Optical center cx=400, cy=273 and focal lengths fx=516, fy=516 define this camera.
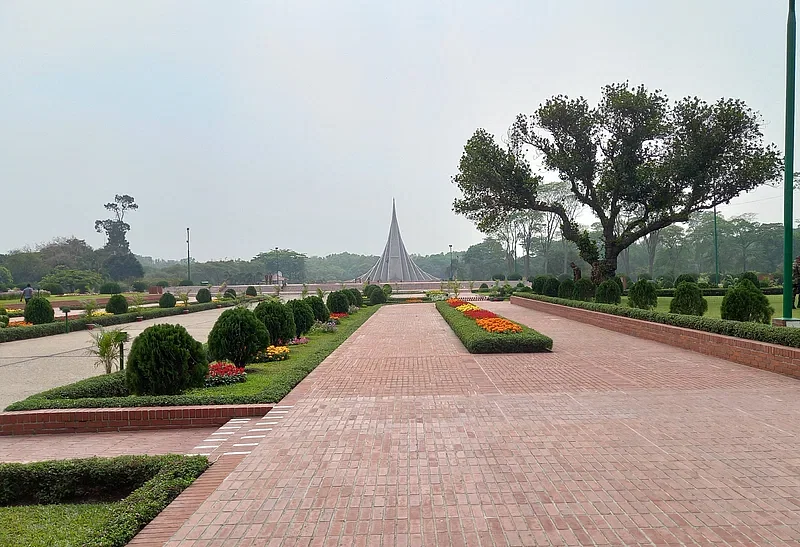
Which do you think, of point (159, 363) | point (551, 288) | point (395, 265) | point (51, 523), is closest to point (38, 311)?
point (159, 363)

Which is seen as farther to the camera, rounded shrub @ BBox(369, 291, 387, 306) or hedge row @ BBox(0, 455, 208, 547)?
rounded shrub @ BBox(369, 291, 387, 306)

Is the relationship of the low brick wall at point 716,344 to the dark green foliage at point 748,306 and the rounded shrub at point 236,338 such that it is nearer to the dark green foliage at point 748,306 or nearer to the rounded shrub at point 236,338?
the dark green foliage at point 748,306

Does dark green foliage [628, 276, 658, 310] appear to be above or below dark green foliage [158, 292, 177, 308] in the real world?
above

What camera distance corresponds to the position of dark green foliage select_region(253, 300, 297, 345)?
8969 millimetres

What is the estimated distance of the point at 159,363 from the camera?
216 inches

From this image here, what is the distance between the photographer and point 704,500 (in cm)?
289

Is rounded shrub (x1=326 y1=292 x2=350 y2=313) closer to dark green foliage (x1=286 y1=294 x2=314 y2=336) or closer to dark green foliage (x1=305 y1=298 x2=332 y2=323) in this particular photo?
dark green foliage (x1=305 y1=298 x2=332 y2=323)

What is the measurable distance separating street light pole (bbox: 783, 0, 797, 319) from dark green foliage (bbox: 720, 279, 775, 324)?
2.15 ft

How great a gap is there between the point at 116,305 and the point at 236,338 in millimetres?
13641

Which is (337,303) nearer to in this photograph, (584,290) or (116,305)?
(116,305)

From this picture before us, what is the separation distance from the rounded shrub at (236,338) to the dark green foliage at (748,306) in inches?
306

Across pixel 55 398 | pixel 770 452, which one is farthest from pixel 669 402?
pixel 55 398

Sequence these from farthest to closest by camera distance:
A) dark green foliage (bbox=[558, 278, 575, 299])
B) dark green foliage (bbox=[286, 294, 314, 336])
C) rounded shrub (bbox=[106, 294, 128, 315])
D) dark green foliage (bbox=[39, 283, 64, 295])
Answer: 1. dark green foliage (bbox=[39, 283, 64, 295])
2. dark green foliage (bbox=[558, 278, 575, 299])
3. rounded shrub (bbox=[106, 294, 128, 315])
4. dark green foliage (bbox=[286, 294, 314, 336])

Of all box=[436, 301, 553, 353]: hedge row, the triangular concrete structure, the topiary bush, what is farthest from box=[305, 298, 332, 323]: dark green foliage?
the triangular concrete structure
